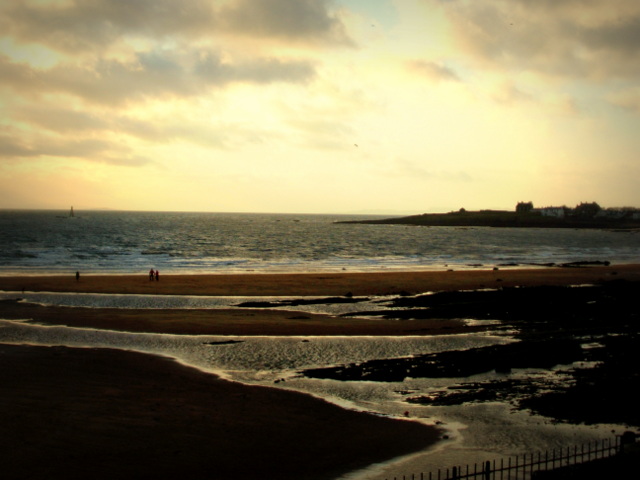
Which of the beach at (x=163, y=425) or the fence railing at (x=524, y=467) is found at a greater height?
the fence railing at (x=524, y=467)

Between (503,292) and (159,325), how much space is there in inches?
1016

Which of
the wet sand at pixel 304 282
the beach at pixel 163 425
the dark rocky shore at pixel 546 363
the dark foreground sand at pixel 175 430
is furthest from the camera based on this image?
the wet sand at pixel 304 282

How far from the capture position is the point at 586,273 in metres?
62.7

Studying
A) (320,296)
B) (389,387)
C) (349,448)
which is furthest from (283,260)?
(349,448)

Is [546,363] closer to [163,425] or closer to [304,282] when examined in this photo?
[163,425]

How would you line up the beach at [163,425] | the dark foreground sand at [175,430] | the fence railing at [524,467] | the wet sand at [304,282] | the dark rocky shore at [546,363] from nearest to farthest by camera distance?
the fence railing at [524,467] → the dark foreground sand at [175,430] → the beach at [163,425] → the dark rocky shore at [546,363] → the wet sand at [304,282]

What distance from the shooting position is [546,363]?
72.3 feet

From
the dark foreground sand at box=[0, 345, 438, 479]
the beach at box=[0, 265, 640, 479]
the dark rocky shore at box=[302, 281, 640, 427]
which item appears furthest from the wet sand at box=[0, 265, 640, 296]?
the dark foreground sand at box=[0, 345, 438, 479]

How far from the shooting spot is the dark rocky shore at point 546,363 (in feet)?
56.7

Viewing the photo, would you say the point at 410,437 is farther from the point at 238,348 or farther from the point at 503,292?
the point at 503,292

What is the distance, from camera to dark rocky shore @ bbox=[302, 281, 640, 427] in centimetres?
1728

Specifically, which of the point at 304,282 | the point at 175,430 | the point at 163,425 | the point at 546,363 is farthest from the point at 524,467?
the point at 304,282

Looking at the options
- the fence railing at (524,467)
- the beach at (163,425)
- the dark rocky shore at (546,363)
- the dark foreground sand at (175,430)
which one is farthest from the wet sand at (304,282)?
the fence railing at (524,467)

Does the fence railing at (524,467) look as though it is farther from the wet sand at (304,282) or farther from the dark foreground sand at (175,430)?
the wet sand at (304,282)
